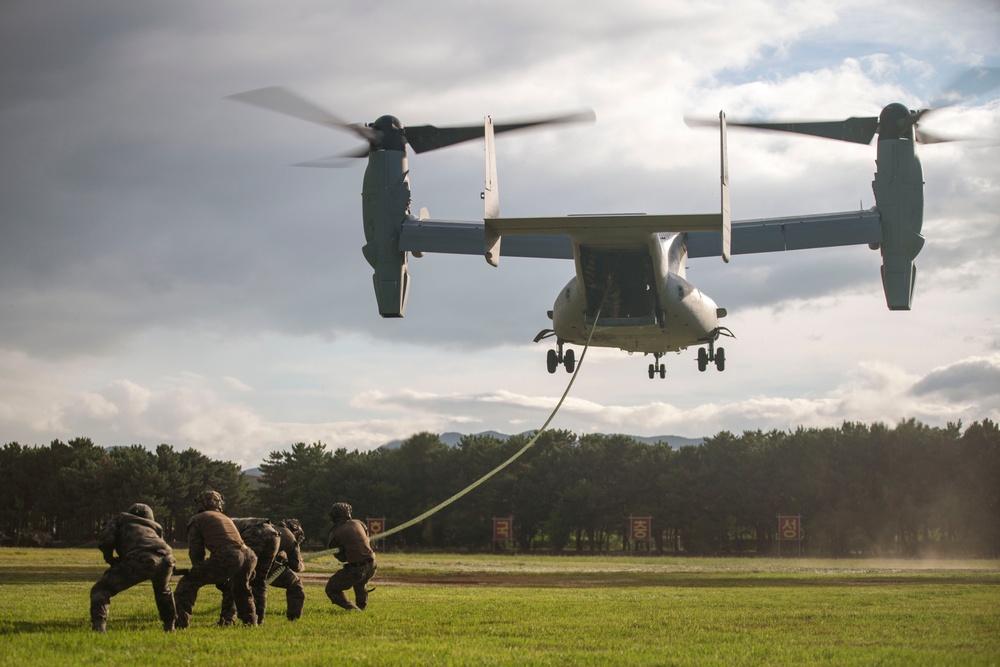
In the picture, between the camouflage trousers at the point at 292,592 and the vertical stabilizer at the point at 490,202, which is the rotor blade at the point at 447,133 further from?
the camouflage trousers at the point at 292,592

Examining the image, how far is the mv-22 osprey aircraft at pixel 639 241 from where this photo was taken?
83.8ft

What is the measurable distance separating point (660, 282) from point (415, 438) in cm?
5083

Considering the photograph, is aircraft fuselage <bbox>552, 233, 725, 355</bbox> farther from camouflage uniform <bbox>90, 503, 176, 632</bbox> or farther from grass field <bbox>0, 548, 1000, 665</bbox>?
camouflage uniform <bbox>90, 503, 176, 632</bbox>

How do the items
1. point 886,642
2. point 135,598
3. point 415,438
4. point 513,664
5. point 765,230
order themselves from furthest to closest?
point 415,438 → point 765,230 → point 135,598 → point 886,642 → point 513,664

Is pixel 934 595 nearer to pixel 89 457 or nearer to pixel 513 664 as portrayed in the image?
pixel 513 664

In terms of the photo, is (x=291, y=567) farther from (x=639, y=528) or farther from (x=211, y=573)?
(x=639, y=528)

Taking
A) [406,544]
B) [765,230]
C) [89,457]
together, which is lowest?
[406,544]

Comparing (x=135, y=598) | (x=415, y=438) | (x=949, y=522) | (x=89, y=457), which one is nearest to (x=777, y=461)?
(x=949, y=522)

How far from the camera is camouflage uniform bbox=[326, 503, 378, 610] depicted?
1400 centimetres

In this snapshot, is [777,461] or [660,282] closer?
[660,282]

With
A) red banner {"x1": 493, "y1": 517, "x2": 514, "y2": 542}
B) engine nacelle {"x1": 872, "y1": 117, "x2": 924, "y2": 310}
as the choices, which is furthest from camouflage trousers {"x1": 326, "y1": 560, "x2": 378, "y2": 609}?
red banner {"x1": 493, "y1": 517, "x2": 514, "y2": 542}

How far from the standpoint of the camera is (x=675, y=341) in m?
29.5

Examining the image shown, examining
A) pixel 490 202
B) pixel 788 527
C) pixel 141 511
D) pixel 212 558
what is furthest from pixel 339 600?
pixel 788 527

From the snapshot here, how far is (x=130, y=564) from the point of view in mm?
10883
